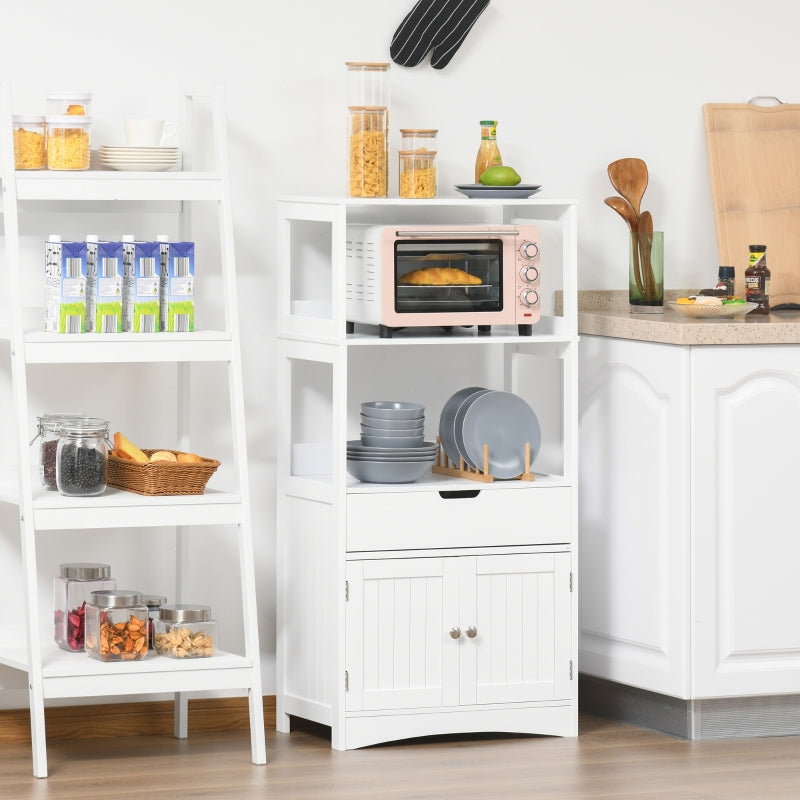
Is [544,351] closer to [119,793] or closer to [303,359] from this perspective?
[303,359]

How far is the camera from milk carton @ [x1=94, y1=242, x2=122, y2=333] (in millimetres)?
3188

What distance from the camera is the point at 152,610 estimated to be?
134 inches

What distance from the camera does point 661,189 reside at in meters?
4.00

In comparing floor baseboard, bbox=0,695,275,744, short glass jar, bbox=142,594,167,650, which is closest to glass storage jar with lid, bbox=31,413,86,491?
short glass jar, bbox=142,594,167,650

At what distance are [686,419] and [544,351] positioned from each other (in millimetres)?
417

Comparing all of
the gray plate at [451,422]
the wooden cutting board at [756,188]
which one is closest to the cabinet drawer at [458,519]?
the gray plate at [451,422]

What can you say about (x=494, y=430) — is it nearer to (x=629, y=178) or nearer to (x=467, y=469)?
(x=467, y=469)

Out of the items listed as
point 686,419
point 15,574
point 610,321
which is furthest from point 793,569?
point 15,574

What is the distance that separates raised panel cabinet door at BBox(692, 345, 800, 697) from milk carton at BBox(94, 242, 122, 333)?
1.33 m

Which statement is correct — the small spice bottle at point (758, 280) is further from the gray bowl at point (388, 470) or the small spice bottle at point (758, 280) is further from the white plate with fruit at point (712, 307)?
the gray bowl at point (388, 470)

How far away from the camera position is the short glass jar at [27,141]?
3219 mm

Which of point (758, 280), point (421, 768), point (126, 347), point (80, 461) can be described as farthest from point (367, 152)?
point (421, 768)

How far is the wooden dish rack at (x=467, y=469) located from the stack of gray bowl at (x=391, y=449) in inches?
4.8

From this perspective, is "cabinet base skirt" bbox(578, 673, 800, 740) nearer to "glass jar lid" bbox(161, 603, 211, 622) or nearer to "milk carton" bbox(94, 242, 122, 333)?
"glass jar lid" bbox(161, 603, 211, 622)
